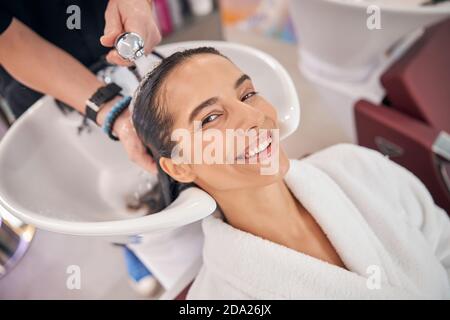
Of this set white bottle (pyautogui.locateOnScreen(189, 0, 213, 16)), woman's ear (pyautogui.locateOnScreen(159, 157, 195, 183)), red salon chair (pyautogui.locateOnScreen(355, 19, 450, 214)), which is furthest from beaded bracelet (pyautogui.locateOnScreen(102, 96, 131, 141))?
red salon chair (pyautogui.locateOnScreen(355, 19, 450, 214))

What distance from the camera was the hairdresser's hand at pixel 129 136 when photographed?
626mm

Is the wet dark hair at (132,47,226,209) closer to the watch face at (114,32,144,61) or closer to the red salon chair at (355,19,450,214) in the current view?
the watch face at (114,32,144,61)

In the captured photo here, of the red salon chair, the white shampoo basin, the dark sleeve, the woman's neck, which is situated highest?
the dark sleeve

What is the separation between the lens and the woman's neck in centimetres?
68

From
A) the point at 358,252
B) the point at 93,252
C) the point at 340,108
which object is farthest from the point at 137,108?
the point at 340,108

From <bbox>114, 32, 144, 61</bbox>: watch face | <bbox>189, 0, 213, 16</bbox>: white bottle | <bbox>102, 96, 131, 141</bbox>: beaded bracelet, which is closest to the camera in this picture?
<bbox>114, 32, 144, 61</bbox>: watch face

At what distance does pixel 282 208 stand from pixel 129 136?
32cm

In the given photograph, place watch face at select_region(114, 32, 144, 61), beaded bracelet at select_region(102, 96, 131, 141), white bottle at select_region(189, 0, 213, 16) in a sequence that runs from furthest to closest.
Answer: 1. white bottle at select_region(189, 0, 213, 16)
2. beaded bracelet at select_region(102, 96, 131, 141)
3. watch face at select_region(114, 32, 144, 61)

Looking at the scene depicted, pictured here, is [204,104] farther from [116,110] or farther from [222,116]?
[116,110]

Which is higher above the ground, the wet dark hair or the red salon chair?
the wet dark hair

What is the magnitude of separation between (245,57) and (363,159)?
0.39m

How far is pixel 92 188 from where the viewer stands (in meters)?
0.83

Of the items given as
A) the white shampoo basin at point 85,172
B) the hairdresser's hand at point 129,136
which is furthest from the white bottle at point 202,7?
the hairdresser's hand at point 129,136

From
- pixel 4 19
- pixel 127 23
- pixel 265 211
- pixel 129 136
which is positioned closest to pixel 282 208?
pixel 265 211
